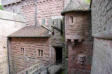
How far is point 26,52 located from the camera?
31.8 ft

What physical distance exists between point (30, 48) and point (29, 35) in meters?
1.19

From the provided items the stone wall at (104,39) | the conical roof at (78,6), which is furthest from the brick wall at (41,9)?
the stone wall at (104,39)

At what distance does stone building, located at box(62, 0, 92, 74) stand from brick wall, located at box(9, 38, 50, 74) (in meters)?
3.13

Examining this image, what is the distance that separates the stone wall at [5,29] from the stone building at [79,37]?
21.6 ft

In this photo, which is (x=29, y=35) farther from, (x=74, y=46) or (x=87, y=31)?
(x=87, y=31)

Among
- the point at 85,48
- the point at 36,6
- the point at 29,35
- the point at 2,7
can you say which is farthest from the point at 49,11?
the point at 2,7

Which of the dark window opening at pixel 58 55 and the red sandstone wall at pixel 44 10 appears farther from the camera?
the red sandstone wall at pixel 44 10

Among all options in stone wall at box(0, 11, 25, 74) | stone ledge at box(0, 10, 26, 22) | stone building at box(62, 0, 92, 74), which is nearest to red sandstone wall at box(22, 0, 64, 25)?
stone ledge at box(0, 10, 26, 22)

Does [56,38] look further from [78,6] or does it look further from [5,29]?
[5,29]

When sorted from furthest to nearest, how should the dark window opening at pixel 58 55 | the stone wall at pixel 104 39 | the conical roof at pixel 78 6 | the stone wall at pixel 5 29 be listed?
the stone wall at pixel 5 29, the dark window opening at pixel 58 55, the conical roof at pixel 78 6, the stone wall at pixel 104 39

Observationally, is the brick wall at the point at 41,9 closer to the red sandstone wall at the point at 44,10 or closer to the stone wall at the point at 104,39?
the red sandstone wall at the point at 44,10

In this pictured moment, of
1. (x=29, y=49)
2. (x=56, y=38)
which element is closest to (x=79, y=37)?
(x=56, y=38)

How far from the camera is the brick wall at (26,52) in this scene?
8750mm

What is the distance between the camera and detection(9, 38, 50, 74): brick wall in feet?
28.7
